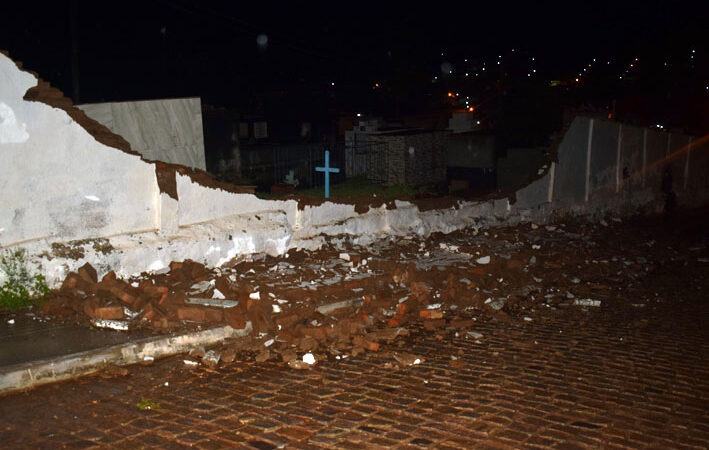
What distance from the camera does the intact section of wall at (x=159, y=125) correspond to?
8.30m

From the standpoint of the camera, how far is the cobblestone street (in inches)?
165

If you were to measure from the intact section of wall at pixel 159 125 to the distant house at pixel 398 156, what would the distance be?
718cm

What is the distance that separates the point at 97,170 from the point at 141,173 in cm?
51

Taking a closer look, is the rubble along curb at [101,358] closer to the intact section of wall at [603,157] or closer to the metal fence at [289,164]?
the metal fence at [289,164]

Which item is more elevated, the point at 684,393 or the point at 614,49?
the point at 614,49

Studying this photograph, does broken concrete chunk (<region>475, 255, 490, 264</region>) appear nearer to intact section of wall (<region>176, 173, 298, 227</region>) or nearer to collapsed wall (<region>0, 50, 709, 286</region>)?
collapsed wall (<region>0, 50, 709, 286</region>)

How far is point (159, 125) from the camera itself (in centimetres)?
866

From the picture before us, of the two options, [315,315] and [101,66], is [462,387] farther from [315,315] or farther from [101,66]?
[101,66]

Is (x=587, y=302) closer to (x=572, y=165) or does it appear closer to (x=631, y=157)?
(x=572, y=165)

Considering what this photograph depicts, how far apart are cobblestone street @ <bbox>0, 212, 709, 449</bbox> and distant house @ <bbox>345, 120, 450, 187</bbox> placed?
10152 mm

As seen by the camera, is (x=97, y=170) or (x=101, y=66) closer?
(x=97, y=170)

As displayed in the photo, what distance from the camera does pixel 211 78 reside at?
31.5 meters

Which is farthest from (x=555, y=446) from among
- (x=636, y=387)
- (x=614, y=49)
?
(x=614, y=49)

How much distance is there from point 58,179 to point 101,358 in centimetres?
238
